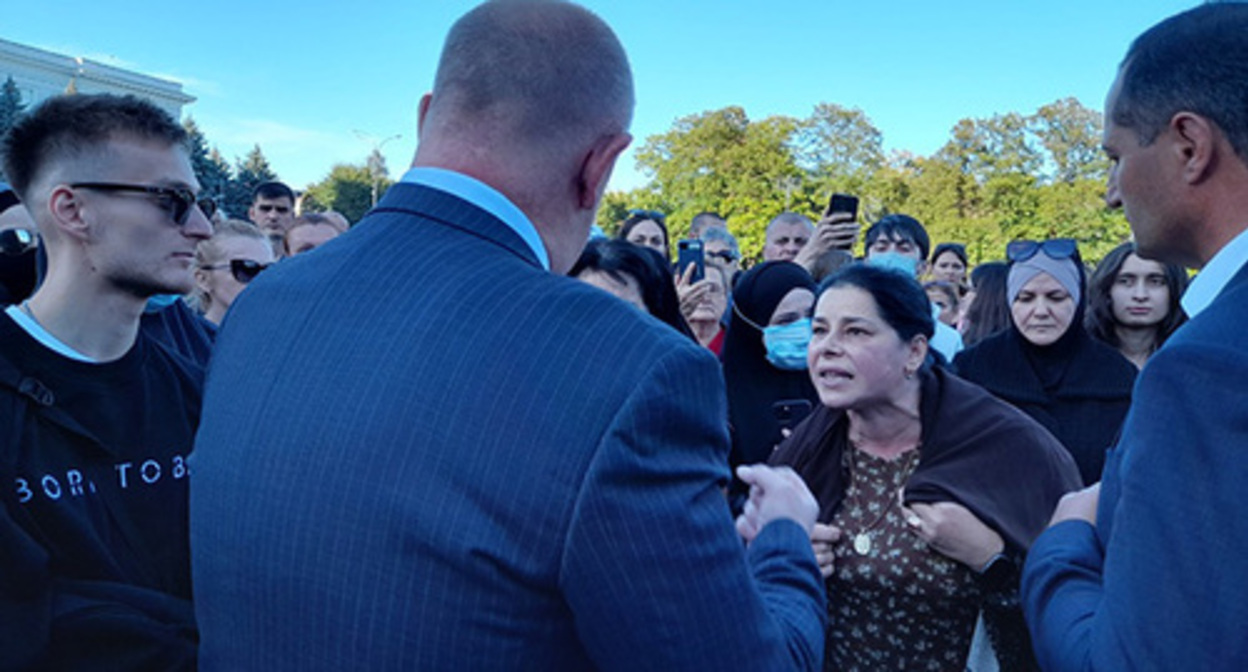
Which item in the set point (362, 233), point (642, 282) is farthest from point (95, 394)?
point (642, 282)

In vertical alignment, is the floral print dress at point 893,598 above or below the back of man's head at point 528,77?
below

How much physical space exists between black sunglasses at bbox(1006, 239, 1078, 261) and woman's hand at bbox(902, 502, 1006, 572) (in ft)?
8.15

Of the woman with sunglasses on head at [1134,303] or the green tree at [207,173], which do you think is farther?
the green tree at [207,173]

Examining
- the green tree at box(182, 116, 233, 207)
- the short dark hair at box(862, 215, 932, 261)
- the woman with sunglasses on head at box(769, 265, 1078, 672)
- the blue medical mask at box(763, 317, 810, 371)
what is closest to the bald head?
the woman with sunglasses on head at box(769, 265, 1078, 672)

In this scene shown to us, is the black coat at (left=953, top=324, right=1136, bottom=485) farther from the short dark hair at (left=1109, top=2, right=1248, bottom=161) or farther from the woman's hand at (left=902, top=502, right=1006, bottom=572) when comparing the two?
the short dark hair at (left=1109, top=2, right=1248, bottom=161)

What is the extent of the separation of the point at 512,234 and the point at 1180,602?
114cm

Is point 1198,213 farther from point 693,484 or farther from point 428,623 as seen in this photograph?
point 428,623

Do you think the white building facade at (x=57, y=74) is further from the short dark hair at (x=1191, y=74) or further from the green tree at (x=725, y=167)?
the short dark hair at (x=1191, y=74)

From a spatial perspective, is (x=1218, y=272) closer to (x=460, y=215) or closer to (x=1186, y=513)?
(x=1186, y=513)

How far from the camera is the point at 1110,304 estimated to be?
5.09m

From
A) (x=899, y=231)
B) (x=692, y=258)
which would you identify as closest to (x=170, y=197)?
(x=692, y=258)

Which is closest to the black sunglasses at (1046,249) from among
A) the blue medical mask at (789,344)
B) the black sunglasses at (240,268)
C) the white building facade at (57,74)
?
the blue medical mask at (789,344)

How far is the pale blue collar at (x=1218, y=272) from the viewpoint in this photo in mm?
1499

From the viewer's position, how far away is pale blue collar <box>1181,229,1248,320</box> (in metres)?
1.50
